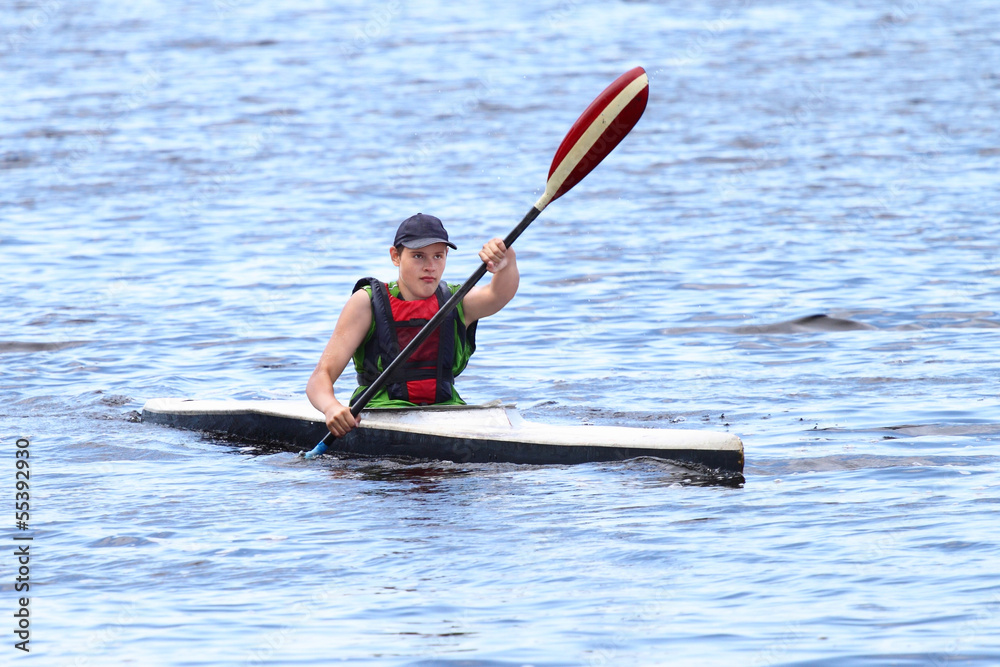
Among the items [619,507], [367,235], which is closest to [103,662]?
[619,507]

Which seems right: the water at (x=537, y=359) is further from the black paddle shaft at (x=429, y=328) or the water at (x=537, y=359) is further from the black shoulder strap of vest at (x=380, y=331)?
the black shoulder strap of vest at (x=380, y=331)

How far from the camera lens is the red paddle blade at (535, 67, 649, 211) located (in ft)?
20.3

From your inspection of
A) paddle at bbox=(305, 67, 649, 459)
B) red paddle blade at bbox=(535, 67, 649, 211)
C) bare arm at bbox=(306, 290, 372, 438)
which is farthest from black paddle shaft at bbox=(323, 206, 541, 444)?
red paddle blade at bbox=(535, 67, 649, 211)

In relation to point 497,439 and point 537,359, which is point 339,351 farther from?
point 537,359

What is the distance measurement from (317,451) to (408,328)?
77 centimetres

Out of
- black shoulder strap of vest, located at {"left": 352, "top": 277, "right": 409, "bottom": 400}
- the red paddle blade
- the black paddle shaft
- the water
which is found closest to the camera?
the water

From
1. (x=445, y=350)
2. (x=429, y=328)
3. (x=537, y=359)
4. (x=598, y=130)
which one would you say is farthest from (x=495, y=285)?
(x=537, y=359)

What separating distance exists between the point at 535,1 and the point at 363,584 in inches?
1331

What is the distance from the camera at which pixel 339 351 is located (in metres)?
6.23

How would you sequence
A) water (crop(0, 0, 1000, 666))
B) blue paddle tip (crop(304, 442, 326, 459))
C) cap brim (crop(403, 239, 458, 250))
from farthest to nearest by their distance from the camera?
blue paddle tip (crop(304, 442, 326, 459)), cap brim (crop(403, 239, 458, 250)), water (crop(0, 0, 1000, 666))

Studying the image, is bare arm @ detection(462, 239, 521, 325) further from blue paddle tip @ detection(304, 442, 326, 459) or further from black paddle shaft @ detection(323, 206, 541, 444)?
blue paddle tip @ detection(304, 442, 326, 459)

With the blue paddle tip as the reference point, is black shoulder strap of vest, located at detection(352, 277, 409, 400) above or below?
above

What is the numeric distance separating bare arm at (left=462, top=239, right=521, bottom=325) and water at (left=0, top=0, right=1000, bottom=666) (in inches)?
28.5

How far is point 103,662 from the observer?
418 cm
